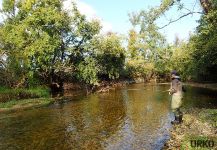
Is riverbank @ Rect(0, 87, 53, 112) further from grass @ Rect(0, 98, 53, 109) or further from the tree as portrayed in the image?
the tree

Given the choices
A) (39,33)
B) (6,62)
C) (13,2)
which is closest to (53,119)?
(6,62)

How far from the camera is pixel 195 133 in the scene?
13.3 m

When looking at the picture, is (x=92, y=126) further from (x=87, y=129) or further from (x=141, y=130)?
(x=141, y=130)

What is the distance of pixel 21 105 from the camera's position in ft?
105

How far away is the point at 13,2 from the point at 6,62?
9.62 m

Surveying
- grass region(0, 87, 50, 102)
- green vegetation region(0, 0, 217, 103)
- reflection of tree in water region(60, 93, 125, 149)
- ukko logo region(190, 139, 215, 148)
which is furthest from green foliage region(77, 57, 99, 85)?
ukko logo region(190, 139, 215, 148)

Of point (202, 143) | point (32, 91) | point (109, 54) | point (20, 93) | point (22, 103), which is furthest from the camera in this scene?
point (109, 54)

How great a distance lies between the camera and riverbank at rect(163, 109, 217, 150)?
11305 millimetres

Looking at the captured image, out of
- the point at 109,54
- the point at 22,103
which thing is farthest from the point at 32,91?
the point at 109,54

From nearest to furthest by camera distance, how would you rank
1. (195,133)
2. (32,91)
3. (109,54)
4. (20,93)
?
(195,133)
(20,93)
(32,91)
(109,54)

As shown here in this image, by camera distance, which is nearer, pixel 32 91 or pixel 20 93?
pixel 20 93

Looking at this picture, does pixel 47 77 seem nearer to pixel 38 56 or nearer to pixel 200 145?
pixel 38 56

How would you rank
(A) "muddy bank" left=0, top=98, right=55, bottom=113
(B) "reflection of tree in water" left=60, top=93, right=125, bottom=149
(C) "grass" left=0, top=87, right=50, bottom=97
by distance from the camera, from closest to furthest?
(B) "reflection of tree in water" left=60, top=93, right=125, bottom=149 → (A) "muddy bank" left=0, top=98, right=55, bottom=113 → (C) "grass" left=0, top=87, right=50, bottom=97

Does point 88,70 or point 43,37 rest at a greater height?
point 43,37
